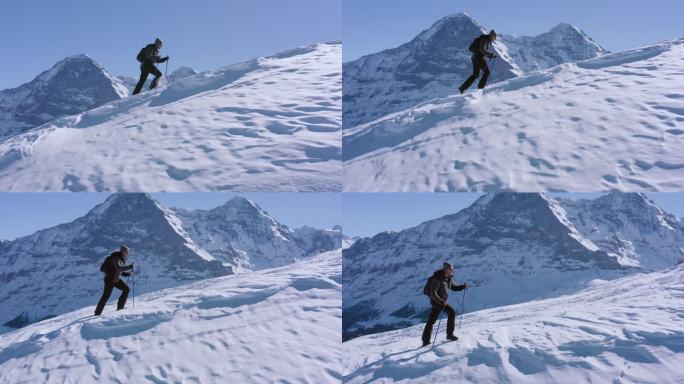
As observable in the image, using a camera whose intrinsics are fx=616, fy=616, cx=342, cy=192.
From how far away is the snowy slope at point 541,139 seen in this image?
1369cm

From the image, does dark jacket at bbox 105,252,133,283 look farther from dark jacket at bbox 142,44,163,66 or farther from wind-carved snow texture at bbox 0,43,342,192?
dark jacket at bbox 142,44,163,66

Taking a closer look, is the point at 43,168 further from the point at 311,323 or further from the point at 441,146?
the point at 441,146

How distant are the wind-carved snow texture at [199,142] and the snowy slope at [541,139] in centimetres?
130

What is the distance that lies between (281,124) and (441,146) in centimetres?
500

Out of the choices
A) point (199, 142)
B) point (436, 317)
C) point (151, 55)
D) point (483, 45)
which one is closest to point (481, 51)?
point (483, 45)

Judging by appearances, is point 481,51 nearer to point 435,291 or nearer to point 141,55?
point 435,291

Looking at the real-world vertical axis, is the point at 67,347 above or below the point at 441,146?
below

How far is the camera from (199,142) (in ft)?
56.5

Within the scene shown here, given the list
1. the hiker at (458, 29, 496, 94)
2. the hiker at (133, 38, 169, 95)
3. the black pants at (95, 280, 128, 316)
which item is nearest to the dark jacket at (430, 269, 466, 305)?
the hiker at (458, 29, 496, 94)

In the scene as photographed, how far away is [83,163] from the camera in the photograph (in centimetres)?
1658

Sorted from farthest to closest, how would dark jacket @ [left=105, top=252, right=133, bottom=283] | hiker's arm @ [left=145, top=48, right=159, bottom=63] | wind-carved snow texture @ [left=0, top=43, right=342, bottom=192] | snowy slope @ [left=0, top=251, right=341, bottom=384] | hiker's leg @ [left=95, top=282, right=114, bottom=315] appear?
hiker's arm @ [left=145, top=48, right=159, bottom=63] → wind-carved snow texture @ [left=0, top=43, right=342, bottom=192] → hiker's leg @ [left=95, top=282, right=114, bottom=315] → dark jacket @ [left=105, top=252, right=133, bottom=283] → snowy slope @ [left=0, top=251, right=341, bottom=384]

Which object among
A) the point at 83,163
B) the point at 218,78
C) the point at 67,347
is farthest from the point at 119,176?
the point at 218,78

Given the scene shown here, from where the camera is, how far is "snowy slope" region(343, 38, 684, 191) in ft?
44.9

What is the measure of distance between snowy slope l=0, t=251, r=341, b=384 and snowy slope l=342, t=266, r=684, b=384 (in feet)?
3.55
